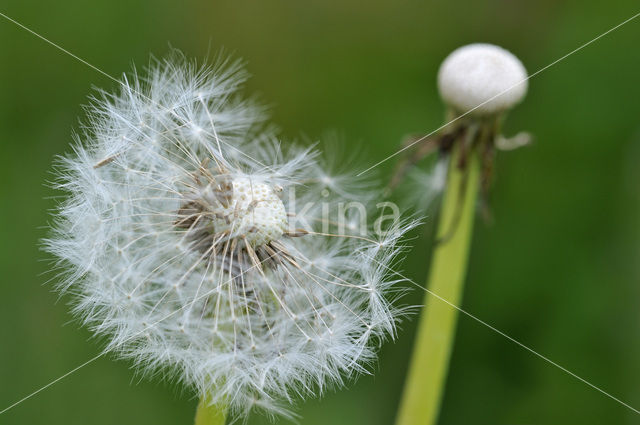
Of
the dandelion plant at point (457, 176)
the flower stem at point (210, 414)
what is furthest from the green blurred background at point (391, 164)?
the flower stem at point (210, 414)

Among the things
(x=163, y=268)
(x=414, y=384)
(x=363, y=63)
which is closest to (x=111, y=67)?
(x=363, y=63)

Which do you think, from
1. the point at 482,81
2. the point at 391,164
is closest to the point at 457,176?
the point at 482,81

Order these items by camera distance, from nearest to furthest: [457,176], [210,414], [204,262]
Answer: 1. [210,414]
2. [204,262]
3. [457,176]

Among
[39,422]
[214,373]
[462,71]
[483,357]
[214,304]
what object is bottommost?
[39,422]

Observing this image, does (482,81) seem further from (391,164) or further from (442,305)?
(391,164)

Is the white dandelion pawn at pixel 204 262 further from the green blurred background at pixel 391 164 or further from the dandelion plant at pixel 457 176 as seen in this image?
the green blurred background at pixel 391 164

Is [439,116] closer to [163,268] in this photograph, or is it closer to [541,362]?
[541,362]

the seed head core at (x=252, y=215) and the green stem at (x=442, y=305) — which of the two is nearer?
the seed head core at (x=252, y=215)
